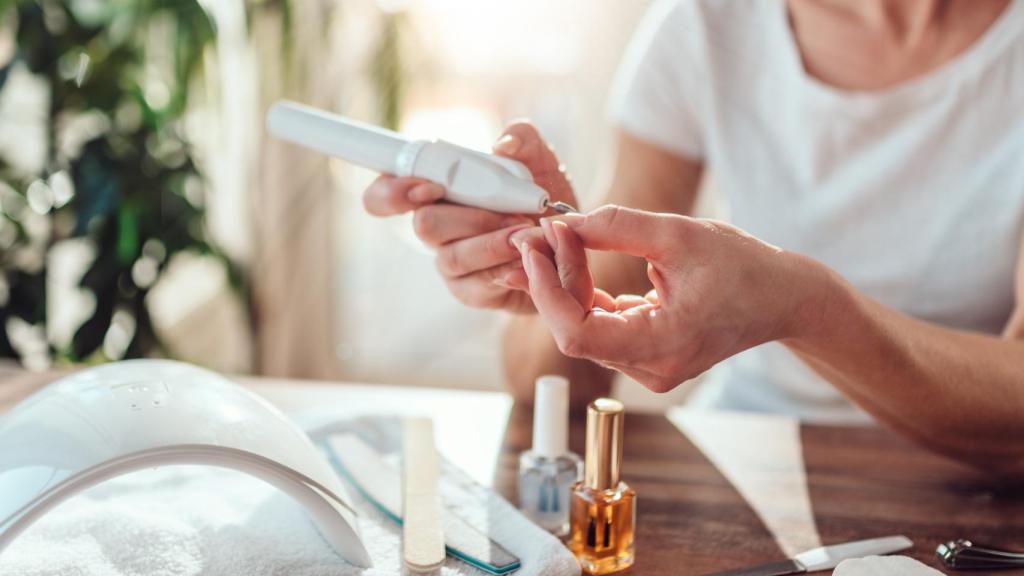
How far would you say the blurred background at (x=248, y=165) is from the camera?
1073 mm

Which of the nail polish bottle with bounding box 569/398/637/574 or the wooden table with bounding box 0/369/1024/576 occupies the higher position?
the nail polish bottle with bounding box 569/398/637/574

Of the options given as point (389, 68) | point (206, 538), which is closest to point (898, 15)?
point (206, 538)

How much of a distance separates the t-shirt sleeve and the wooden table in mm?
298

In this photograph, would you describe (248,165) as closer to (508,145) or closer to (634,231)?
(508,145)

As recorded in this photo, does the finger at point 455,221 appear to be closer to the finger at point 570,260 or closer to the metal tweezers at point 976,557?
the finger at point 570,260

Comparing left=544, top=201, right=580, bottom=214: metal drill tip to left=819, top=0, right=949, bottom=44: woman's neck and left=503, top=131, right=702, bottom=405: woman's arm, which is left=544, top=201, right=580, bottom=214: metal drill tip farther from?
left=819, top=0, right=949, bottom=44: woman's neck

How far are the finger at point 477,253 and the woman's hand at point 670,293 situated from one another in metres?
0.07

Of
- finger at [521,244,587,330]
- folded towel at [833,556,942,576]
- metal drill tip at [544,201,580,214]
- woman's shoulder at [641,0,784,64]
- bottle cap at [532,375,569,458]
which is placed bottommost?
folded towel at [833,556,942,576]

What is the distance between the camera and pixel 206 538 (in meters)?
0.48

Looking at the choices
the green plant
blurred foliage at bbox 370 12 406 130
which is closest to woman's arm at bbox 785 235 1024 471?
the green plant

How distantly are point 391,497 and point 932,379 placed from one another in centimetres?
32

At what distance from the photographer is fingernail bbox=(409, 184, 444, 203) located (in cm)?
52

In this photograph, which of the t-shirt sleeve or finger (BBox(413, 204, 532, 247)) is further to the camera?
the t-shirt sleeve

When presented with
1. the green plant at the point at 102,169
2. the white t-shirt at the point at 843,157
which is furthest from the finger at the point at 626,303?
the green plant at the point at 102,169
